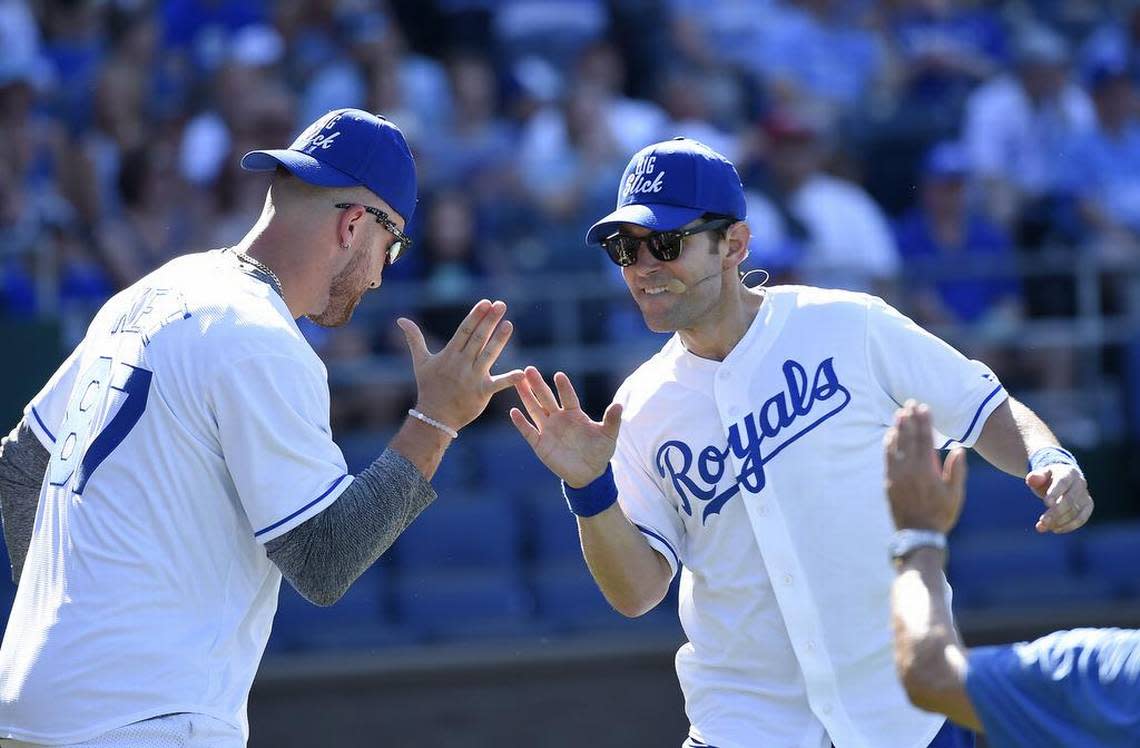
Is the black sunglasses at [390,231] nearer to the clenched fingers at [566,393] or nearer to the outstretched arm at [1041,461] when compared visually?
the clenched fingers at [566,393]

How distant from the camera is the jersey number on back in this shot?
3.33 metres

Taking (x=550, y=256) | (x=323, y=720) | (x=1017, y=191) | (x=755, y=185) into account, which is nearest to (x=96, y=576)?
(x=323, y=720)

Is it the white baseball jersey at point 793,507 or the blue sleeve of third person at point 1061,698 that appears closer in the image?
the blue sleeve of third person at point 1061,698

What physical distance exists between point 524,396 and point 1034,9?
9.55 metres

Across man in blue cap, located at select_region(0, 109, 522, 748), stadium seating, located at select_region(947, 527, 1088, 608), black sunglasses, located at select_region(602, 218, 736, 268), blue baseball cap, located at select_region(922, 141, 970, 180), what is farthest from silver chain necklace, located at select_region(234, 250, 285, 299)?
blue baseball cap, located at select_region(922, 141, 970, 180)

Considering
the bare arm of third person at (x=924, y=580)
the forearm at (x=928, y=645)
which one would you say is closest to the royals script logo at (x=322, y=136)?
the bare arm of third person at (x=924, y=580)

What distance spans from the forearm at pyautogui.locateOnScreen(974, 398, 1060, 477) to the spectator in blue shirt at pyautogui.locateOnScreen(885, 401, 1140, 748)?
4.02ft

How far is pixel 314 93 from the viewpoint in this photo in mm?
9703

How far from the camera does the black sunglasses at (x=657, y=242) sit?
13.8ft

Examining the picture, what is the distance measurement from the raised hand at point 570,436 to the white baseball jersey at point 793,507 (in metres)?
0.30

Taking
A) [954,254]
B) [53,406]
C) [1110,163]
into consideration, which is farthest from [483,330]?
[1110,163]

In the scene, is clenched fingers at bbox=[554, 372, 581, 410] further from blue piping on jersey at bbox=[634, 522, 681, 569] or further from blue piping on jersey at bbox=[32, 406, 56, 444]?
blue piping on jersey at bbox=[32, 406, 56, 444]

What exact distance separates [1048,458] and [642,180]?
50.1 inches

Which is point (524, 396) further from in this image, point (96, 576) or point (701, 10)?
point (701, 10)
